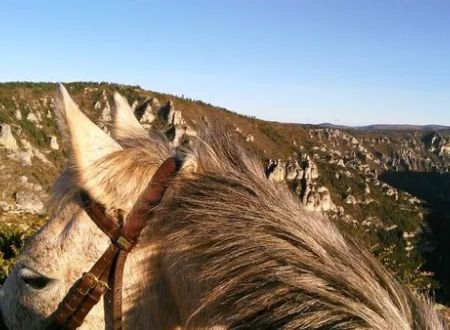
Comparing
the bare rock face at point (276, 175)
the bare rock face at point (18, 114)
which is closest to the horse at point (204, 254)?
the bare rock face at point (276, 175)

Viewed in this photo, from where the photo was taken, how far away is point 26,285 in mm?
2287

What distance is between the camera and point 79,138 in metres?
2.20

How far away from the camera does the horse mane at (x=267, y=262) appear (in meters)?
1.84

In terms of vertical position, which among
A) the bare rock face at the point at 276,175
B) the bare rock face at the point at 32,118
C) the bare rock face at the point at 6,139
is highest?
the bare rock face at the point at 32,118

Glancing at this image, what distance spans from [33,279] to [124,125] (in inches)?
37.4

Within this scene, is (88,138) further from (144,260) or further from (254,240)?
(254,240)

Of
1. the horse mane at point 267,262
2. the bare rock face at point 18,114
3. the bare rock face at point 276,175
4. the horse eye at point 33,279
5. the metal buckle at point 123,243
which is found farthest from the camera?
the bare rock face at point 18,114

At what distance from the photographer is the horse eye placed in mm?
2251

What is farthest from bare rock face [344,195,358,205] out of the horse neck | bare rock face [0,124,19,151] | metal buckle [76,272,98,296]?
metal buckle [76,272,98,296]

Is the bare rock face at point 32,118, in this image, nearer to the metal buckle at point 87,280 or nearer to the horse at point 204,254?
the horse at point 204,254

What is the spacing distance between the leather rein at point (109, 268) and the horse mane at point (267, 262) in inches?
4.1

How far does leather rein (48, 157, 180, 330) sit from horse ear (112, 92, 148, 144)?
1.59ft

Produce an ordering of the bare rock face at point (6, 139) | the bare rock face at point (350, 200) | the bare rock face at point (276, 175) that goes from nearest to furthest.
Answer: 1. the bare rock face at point (276, 175)
2. the bare rock face at point (6, 139)
3. the bare rock face at point (350, 200)

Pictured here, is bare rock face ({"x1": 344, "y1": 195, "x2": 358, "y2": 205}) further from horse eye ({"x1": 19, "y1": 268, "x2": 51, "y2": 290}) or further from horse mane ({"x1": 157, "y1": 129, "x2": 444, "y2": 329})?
horse eye ({"x1": 19, "y1": 268, "x2": 51, "y2": 290})
